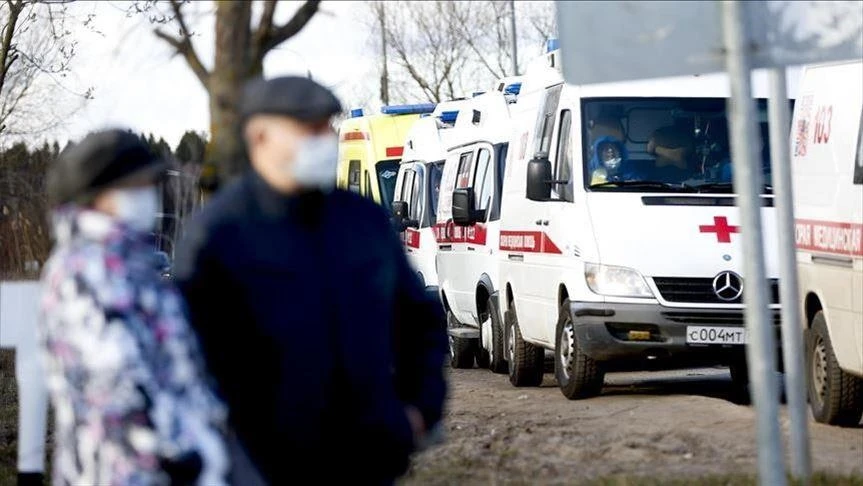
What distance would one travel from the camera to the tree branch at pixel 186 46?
8055 mm

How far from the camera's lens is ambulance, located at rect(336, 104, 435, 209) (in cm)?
2778

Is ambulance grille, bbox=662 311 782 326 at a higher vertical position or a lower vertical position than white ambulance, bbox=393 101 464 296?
lower

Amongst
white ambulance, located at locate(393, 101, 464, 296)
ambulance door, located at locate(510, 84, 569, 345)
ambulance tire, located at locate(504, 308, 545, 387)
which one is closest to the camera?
ambulance door, located at locate(510, 84, 569, 345)

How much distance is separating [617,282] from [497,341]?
4.89m

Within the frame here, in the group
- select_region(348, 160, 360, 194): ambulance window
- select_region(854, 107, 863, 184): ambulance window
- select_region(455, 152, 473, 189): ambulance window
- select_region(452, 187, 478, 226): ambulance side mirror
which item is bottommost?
select_region(854, 107, 863, 184): ambulance window

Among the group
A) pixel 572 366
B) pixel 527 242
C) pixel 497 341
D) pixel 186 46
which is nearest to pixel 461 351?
pixel 497 341

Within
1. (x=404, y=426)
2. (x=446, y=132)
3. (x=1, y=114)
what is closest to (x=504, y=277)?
(x=446, y=132)

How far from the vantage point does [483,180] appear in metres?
19.9

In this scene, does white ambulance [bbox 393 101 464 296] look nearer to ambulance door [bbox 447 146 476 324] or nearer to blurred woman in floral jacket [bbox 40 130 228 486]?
ambulance door [bbox 447 146 476 324]

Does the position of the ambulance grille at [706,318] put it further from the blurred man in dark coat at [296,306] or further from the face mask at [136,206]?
the face mask at [136,206]

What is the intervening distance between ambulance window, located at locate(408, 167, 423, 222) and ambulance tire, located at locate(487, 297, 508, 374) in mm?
4248

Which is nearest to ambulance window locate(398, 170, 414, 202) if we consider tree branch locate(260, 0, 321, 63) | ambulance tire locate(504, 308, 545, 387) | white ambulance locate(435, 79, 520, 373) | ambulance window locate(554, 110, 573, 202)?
white ambulance locate(435, 79, 520, 373)

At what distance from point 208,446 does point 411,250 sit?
2018 centimetres

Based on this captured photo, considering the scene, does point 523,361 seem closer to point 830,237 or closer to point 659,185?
→ point 659,185
